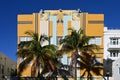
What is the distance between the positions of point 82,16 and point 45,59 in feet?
43.9

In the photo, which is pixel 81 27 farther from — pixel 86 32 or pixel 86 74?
pixel 86 74

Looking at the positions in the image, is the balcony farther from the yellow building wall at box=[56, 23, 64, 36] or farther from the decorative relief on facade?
the yellow building wall at box=[56, 23, 64, 36]

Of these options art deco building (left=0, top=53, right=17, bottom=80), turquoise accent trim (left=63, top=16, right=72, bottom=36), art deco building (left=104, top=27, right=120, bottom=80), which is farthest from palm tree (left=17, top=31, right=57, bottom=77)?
art deco building (left=104, top=27, right=120, bottom=80)

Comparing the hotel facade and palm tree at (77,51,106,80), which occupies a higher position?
the hotel facade

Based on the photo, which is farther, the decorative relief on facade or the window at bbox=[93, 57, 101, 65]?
the decorative relief on facade

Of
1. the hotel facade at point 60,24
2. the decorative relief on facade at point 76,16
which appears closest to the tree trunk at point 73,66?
→ the hotel facade at point 60,24

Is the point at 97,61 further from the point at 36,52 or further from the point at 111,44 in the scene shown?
the point at 36,52

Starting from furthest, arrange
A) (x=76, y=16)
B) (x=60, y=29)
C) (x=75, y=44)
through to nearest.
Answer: (x=60, y=29), (x=76, y=16), (x=75, y=44)

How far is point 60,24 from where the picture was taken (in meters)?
71.1

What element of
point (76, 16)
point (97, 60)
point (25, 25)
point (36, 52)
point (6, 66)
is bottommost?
point (6, 66)

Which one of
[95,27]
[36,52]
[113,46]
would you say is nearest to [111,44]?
[113,46]

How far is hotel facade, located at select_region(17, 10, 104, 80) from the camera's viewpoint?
69688 millimetres

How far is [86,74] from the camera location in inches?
2699

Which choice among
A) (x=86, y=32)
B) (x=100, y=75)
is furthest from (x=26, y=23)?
(x=100, y=75)
